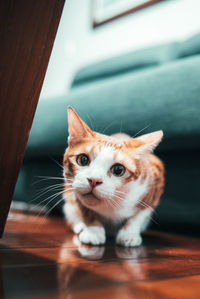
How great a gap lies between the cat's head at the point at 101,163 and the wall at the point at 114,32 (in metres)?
0.95

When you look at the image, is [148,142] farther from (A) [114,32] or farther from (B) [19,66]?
(A) [114,32]

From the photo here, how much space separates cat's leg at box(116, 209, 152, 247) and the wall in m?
0.99

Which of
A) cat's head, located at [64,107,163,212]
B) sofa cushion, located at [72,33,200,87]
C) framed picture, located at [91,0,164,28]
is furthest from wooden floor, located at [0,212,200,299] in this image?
framed picture, located at [91,0,164,28]

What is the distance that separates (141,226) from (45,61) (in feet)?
1.72

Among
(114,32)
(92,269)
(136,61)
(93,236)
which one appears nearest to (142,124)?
(93,236)

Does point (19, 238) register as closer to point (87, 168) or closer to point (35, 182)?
point (87, 168)

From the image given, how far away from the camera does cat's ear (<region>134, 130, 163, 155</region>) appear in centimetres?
73

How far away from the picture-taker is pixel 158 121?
880 mm

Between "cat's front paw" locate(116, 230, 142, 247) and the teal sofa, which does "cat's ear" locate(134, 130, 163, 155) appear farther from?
"cat's front paw" locate(116, 230, 142, 247)

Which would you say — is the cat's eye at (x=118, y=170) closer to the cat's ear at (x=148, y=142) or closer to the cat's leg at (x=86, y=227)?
the cat's ear at (x=148, y=142)

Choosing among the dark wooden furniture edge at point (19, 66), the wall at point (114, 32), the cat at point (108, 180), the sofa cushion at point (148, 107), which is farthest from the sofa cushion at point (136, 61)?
the dark wooden furniture edge at point (19, 66)

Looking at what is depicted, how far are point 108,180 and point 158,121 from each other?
291 mm

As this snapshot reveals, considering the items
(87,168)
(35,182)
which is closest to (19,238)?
(87,168)

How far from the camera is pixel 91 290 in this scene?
411 millimetres
